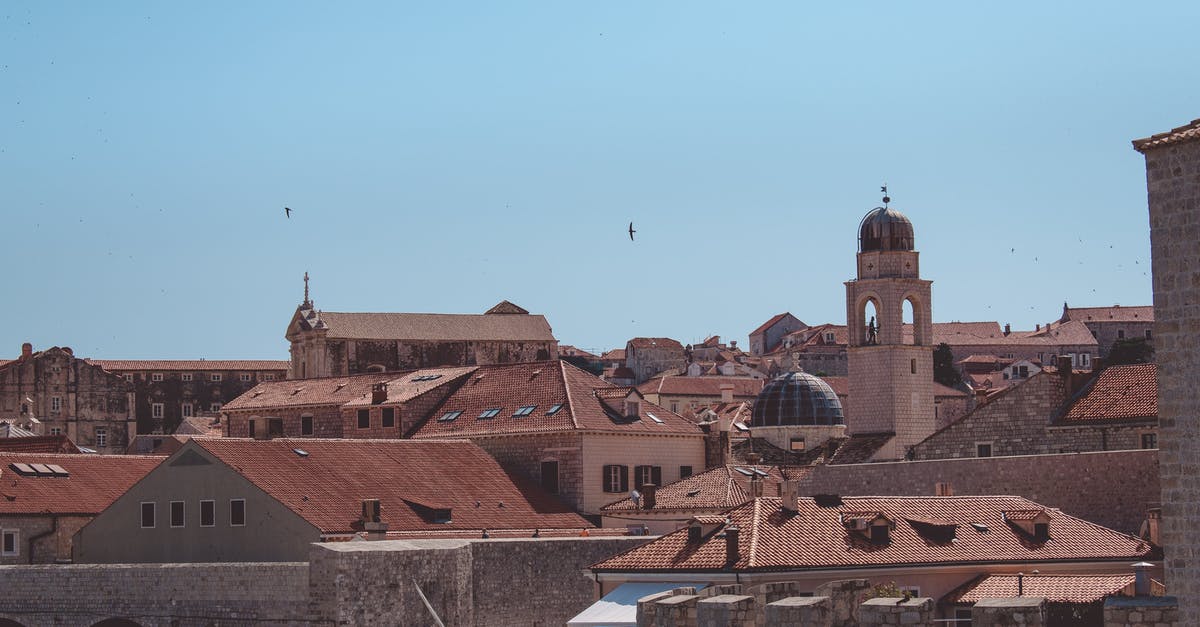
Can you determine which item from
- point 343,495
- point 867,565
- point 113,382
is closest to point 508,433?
point 343,495

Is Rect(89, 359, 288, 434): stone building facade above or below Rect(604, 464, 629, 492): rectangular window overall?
above

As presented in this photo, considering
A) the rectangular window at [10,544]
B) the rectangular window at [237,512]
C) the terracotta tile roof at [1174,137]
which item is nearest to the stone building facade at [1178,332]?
the terracotta tile roof at [1174,137]

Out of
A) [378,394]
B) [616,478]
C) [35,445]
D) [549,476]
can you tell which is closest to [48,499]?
[35,445]

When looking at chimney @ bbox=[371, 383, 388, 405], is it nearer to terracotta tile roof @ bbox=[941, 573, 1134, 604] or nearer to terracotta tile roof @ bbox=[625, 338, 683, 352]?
terracotta tile roof @ bbox=[941, 573, 1134, 604]

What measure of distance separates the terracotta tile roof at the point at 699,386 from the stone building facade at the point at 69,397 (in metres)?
34.6

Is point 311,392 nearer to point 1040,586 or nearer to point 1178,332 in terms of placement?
point 1040,586

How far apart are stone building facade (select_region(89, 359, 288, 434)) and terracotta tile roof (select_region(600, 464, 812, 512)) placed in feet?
219

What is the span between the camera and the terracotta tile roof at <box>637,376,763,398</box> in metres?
124

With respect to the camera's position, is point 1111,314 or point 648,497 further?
point 1111,314

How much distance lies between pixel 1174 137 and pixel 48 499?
35374 mm

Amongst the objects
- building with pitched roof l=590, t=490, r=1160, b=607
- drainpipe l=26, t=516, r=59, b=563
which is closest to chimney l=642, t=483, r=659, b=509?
building with pitched roof l=590, t=490, r=1160, b=607

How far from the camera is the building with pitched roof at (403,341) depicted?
101438mm

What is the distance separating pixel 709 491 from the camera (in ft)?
162

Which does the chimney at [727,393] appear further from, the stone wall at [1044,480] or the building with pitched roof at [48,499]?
the stone wall at [1044,480]
